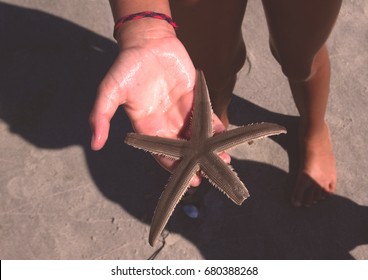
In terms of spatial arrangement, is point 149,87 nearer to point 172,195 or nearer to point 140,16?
point 140,16

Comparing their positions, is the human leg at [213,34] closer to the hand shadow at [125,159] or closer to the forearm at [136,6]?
the forearm at [136,6]

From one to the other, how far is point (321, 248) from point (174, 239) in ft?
3.78

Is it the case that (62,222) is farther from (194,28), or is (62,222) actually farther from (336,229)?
(336,229)

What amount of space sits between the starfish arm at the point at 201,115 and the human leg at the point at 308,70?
58cm

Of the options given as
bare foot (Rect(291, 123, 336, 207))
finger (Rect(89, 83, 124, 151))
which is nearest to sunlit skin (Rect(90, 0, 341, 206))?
finger (Rect(89, 83, 124, 151))

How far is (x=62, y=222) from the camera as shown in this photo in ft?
11.5

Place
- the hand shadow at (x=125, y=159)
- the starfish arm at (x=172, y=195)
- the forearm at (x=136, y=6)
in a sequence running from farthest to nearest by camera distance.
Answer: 1. the hand shadow at (x=125, y=159)
2. the forearm at (x=136, y=6)
3. the starfish arm at (x=172, y=195)

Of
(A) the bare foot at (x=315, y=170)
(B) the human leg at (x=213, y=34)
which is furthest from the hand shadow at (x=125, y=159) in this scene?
(B) the human leg at (x=213, y=34)

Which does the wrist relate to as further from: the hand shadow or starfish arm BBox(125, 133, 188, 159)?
the hand shadow

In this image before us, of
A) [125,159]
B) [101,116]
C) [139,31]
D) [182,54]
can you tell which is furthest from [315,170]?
[101,116]

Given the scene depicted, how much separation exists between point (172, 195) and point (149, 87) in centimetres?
60

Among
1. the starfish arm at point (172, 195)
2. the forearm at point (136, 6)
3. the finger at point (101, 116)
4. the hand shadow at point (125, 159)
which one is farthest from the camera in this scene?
the hand shadow at point (125, 159)

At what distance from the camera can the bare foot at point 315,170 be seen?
3475 millimetres
